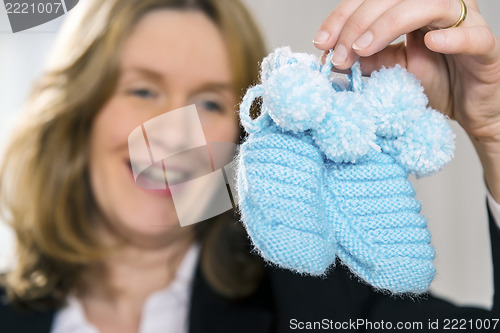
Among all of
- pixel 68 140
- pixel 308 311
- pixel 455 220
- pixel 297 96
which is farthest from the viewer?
pixel 455 220

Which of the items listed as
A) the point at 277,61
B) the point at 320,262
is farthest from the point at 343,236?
the point at 277,61

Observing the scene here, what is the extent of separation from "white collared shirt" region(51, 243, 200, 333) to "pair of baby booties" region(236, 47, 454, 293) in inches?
23.0

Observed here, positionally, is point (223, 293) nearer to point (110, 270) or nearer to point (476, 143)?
point (110, 270)

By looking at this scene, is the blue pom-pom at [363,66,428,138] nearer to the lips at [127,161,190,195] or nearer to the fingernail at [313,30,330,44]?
the fingernail at [313,30,330,44]

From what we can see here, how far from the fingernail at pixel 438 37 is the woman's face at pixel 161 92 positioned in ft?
1.62

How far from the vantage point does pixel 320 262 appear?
Answer: 0.38 metres

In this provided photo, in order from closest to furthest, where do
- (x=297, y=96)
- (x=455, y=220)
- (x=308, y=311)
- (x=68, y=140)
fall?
(x=297, y=96)
(x=308, y=311)
(x=68, y=140)
(x=455, y=220)

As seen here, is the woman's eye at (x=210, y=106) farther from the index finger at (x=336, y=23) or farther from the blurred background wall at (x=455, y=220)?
the index finger at (x=336, y=23)

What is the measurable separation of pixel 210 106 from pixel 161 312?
40 cm

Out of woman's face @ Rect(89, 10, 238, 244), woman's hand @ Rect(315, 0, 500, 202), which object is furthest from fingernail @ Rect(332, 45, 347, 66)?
woman's face @ Rect(89, 10, 238, 244)

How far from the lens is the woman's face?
86 cm

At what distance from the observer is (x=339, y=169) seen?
41cm

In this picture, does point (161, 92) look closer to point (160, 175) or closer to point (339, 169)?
point (160, 175)

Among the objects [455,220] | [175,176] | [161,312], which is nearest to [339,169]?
[175,176]
